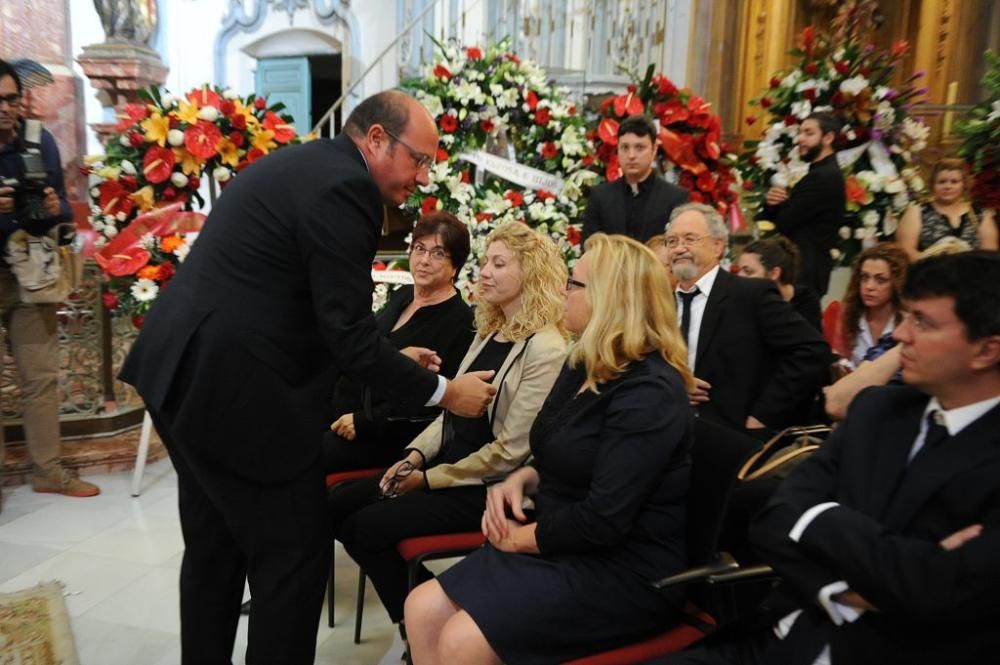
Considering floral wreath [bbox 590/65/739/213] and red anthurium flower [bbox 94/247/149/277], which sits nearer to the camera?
red anthurium flower [bbox 94/247/149/277]

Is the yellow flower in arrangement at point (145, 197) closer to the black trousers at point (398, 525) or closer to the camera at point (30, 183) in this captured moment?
the camera at point (30, 183)

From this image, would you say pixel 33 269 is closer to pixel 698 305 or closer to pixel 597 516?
pixel 698 305

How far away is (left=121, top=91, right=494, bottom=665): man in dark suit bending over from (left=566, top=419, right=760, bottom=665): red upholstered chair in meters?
0.66

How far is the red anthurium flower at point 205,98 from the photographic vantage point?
3252 millimetres

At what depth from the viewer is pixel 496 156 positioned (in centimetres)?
461

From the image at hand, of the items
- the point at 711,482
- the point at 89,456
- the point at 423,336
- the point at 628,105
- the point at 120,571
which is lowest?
the point at 120,571

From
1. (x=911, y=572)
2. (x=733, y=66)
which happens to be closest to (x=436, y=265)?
(x=911, y=572)

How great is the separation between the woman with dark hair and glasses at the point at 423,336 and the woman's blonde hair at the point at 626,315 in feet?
3.41

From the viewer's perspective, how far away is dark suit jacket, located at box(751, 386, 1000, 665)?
1.23 meters

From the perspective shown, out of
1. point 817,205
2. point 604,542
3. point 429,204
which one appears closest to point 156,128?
point 429,204

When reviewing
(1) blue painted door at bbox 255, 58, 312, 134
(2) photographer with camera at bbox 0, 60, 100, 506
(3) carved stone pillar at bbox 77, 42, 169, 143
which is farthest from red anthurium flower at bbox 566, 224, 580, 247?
(1) blue painted door at bbox 255, 58, 312, 134

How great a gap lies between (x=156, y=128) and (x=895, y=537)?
9.73 ft

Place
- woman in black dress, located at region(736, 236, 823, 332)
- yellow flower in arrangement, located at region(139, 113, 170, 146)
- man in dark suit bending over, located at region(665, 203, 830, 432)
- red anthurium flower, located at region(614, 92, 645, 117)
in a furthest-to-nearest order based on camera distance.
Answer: red anthurium flower, located at region(614, 92, 645, 117), woman in black dress, located at region(736, 236, 823, 332), yellow flower in arrangement, located at region(139, 113, 170, 146), man in dark suit bending over, located at region(665, 203, 830, 432)

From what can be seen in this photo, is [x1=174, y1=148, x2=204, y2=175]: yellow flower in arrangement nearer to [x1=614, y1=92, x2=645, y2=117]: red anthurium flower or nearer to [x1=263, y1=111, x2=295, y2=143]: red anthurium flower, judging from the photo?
[x1=263, y1=111, x2=295, y2=143]: red anthurium flower
